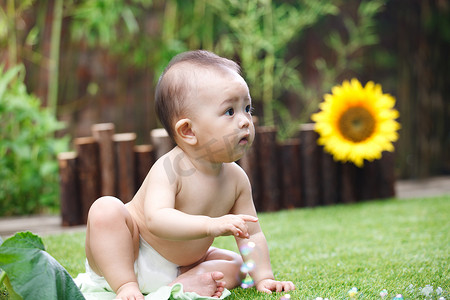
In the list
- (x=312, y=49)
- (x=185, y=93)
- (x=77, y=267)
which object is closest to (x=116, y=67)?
(x=312, y=49)

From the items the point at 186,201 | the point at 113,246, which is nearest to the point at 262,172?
the point at 186,201

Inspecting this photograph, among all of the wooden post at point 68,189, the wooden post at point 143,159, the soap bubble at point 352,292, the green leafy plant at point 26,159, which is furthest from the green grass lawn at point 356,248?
the green leafy plant at point 26,159

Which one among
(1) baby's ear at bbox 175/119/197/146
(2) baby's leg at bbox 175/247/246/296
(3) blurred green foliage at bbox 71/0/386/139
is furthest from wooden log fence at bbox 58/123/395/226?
(1) baby's ear at bbox 175/119/197/146

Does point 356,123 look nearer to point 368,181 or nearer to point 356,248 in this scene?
point 368,181

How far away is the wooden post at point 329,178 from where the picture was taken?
342 centimetres

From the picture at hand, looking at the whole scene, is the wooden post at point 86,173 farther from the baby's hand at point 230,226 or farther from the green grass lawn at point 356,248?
the baby's hand at point 230,226

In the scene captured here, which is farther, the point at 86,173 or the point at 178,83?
the point at 86,173

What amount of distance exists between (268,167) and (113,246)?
6.17 ft

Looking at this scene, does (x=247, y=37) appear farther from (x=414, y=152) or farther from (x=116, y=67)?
(x=414, y=152)

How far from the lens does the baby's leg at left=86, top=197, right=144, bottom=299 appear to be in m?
1.51

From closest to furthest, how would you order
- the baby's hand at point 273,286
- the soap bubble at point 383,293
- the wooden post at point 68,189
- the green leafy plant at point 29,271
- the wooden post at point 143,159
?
the green leafy plant at point 29,271
the soap bubble at point 383,293
the baby's hand at point 273,286
the wooden post at point 68,189
the wooden post at point 143,159

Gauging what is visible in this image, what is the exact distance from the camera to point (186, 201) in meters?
1.57

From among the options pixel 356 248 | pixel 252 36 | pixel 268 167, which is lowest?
pixel 356 248

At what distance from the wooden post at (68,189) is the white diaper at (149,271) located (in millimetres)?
1408
